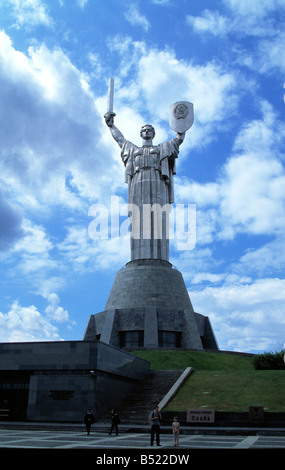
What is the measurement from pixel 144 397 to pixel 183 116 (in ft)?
97.7

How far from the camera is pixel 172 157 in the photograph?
45406mm

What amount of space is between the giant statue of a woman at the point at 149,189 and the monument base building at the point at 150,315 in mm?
1666

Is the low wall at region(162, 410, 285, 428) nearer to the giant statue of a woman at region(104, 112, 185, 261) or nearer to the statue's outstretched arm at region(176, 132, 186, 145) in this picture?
the giant statue of a woman at region(104, 112, 185, 261)

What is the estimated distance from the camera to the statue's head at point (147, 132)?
46.3m

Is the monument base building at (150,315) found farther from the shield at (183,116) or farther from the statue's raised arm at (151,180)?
the shield at (183,116)

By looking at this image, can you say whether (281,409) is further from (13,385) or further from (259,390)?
(13,385)

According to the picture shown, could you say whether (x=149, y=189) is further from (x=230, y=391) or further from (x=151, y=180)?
(x=230, y=391)

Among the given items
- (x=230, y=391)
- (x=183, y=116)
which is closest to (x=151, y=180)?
(x=183, y=116)

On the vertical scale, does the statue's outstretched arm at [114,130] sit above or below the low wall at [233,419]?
above

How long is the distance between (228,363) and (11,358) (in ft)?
53.7

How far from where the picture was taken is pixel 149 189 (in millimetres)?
44219

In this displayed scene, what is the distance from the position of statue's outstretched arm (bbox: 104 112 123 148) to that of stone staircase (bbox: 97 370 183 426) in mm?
25958

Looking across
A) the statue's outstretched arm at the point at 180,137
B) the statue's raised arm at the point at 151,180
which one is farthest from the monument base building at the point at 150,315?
the statue's outstretched arm at the point at 180,137
